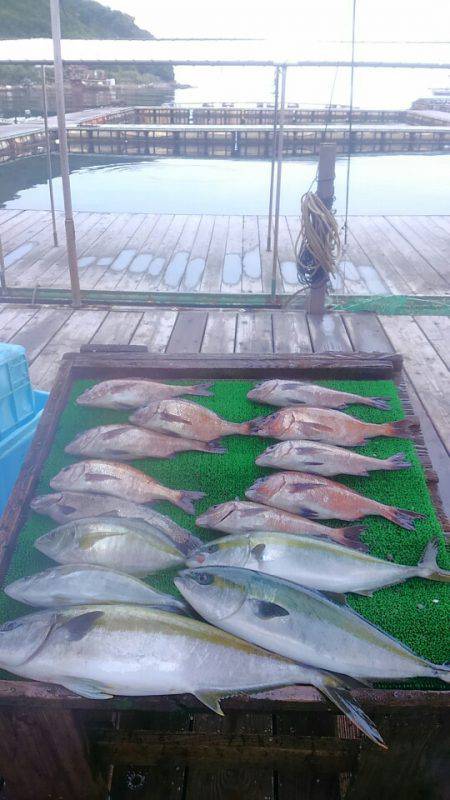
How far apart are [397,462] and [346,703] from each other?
119 cm

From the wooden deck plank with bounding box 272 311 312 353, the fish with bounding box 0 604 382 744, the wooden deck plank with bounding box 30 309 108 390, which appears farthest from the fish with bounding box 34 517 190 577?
the wooden deck plank with bounding box 272 311 312 353

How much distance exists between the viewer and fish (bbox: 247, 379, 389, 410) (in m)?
2.82

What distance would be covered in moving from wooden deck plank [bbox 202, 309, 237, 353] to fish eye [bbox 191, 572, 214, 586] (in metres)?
3.11

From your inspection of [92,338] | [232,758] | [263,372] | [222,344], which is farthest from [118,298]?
[232,758]

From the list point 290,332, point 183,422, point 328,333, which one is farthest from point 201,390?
point 328,333

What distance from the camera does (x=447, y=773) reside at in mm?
1906

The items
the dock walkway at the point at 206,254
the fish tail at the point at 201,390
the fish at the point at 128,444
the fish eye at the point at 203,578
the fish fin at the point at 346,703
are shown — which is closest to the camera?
the fish fin at the point at 346,703

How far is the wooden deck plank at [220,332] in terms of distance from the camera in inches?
187

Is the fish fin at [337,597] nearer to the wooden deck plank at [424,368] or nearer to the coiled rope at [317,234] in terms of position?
the wooden deck plank at [424,368]

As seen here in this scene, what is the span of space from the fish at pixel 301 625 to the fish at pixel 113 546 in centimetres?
25

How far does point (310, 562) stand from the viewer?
185 centimetres

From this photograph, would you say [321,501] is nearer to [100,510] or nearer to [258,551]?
[258,551]

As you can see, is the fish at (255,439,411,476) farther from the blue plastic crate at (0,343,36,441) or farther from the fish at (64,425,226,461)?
the blue plastic crate at (0,343,36,441)

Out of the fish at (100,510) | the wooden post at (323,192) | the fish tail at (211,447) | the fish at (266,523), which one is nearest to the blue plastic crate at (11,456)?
the fish at (100,510)
